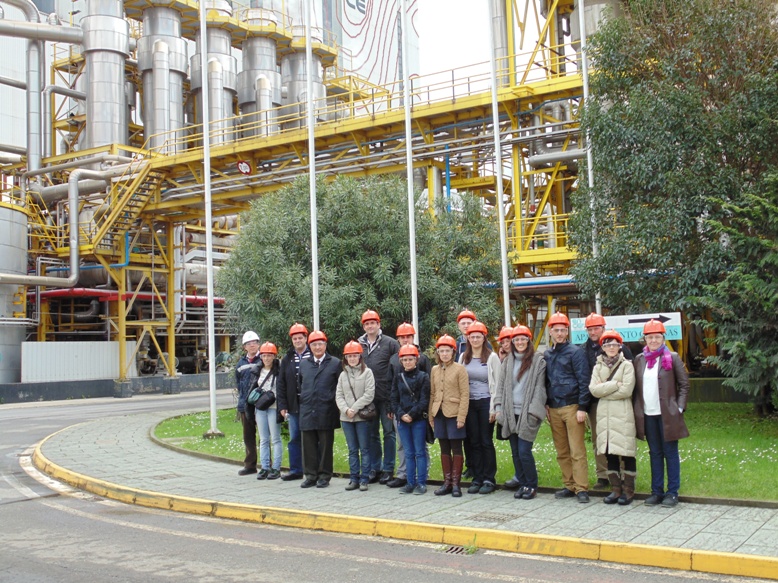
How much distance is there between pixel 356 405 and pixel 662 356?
10.9 feet

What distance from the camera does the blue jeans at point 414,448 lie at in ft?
29.7

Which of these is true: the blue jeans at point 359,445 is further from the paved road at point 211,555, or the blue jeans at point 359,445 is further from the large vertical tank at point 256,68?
the large vertical tank at point 256,68

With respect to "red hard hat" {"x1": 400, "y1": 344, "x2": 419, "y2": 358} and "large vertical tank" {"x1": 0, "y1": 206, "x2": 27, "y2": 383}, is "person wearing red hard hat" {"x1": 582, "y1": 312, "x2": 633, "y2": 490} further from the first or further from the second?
"large vertical tank" {"x1": 0, "y1": 206, "x2": 27, "y2": 383}

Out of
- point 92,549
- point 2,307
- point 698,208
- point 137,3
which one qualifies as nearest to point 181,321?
point 2,307

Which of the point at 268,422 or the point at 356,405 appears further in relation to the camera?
the point at 268,422

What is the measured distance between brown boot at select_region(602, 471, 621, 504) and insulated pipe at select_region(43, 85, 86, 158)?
31097 mm

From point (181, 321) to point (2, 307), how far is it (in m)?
7.25

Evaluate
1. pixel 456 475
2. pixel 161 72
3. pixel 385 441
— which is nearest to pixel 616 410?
pixel 456 475

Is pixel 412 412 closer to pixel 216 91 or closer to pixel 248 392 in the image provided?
pixel 248 392

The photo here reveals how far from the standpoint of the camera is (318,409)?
9.55 meters

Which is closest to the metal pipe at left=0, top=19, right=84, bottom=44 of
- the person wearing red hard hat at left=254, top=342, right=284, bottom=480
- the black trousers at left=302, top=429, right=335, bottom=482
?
the person wearing red hard hat at left=254, top=342, right=284, bottom=480

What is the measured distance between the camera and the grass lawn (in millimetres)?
8359

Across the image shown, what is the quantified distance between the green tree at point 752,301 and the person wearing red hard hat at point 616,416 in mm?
4485

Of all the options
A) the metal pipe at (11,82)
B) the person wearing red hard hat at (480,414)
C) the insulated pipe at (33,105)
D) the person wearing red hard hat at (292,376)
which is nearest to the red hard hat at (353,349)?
the person wearing red hard hat at (292,376)
